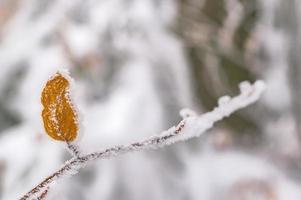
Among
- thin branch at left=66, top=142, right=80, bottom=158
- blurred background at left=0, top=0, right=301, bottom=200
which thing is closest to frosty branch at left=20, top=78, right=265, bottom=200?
thin branch at left=66, top=142, right=80, bottom=158

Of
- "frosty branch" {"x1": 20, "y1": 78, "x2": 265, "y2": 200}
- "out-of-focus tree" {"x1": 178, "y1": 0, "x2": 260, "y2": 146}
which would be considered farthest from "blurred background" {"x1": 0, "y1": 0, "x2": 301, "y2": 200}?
"frosty branch" {"x1": 20, "y1": 78, "x2": 265, "y2": 200}

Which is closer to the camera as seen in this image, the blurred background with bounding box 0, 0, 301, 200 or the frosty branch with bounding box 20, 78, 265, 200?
the frosty branch with bounding box 20, 78, 265, 200

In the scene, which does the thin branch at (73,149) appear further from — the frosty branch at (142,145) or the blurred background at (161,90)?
the blurred background at (161,90)

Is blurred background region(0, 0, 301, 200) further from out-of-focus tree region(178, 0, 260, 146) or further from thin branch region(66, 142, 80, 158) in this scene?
thin branch region(66, 142, 80, 158)

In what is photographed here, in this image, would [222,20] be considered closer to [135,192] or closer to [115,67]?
[115,67]

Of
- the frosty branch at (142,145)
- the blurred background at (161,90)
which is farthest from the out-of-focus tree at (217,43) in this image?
the frosty branch at (142,145)

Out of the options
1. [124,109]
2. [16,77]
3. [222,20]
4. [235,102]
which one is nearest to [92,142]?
[124,109]

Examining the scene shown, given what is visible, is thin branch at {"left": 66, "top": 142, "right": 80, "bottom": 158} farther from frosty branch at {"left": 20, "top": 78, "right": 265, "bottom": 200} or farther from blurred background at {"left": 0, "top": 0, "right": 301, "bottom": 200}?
blurred background at {"left": 0, "top": 0, "right": 301, "bottom": 200}

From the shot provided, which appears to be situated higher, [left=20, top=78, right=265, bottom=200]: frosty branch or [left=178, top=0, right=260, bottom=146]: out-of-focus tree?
[left=178, top=0, right=260, bottom=146]: out-of-focus tree
